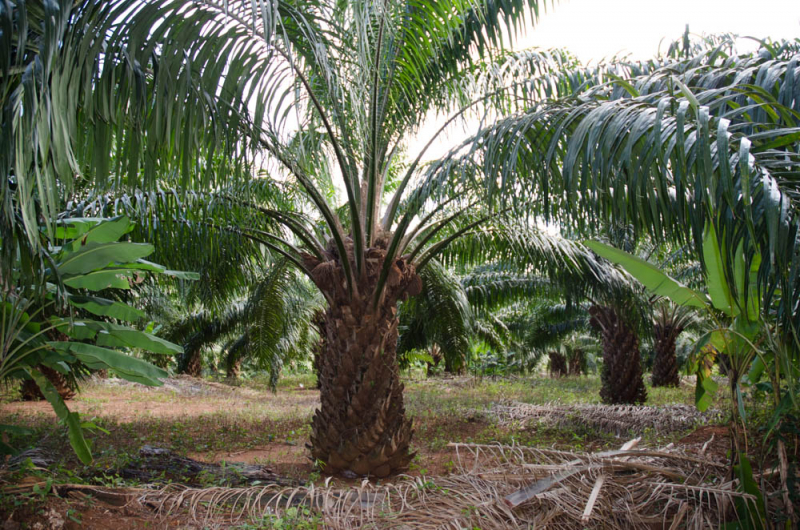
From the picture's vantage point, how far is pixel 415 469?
20.2 feet

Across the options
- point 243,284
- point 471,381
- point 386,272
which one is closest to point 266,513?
point 386,272

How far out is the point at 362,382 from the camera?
5.89 meters

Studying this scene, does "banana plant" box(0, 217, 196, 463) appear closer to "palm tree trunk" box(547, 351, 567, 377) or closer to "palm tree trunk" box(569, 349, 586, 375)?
"palm tree trunk" box(547, 351, 567, 377)

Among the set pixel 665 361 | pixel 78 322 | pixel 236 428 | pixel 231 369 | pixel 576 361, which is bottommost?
pixel 576 361

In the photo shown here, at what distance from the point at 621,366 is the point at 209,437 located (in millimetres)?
8873

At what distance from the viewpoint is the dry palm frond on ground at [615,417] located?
778cm

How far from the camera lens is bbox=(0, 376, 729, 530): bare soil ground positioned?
3.78 meters

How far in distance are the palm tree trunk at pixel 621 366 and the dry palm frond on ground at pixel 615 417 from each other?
12.6ft

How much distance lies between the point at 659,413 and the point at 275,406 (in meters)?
7.93

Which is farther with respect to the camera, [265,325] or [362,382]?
[265,325]

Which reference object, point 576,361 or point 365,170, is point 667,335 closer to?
point 365,170

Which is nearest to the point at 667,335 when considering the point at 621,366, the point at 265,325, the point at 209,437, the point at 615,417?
the point at 621,366

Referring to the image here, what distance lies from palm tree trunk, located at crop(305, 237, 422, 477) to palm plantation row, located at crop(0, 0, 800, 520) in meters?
0.02

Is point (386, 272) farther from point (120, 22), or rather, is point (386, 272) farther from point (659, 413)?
point (659, 413)
